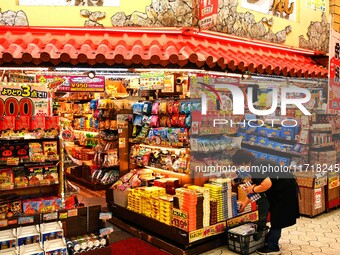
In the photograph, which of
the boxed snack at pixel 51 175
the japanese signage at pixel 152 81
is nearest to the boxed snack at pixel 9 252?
the boxed snack at pixel 51 175

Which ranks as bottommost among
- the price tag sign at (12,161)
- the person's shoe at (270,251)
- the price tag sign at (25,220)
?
the person's shoe at (270,251)

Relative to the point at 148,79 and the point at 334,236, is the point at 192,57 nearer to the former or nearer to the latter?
the point at 148,79

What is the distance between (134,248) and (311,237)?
3.06 metres

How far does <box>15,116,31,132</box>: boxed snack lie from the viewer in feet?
16.4

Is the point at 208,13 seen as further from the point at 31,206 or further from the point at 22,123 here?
the point at 31,206

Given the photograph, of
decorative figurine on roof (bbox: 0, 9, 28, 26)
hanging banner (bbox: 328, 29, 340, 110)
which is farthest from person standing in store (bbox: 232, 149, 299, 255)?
decorative figurine on roof (bbox: 0, 9, 28, 26)

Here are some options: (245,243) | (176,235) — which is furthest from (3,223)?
(245,243)

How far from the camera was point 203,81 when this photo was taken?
6.16 meters

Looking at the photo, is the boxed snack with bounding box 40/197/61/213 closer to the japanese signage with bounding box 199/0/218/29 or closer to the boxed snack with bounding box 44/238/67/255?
the boxed snack with bounding box 44/238/67/255

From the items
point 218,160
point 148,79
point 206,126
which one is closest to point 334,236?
point 218,160

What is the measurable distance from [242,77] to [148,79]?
6.19 ft

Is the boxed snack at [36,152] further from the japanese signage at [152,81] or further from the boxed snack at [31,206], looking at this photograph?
the japanese signage at [152,81]

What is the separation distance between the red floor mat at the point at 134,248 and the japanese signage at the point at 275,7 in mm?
4489

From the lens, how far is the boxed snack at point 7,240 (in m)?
4.08
